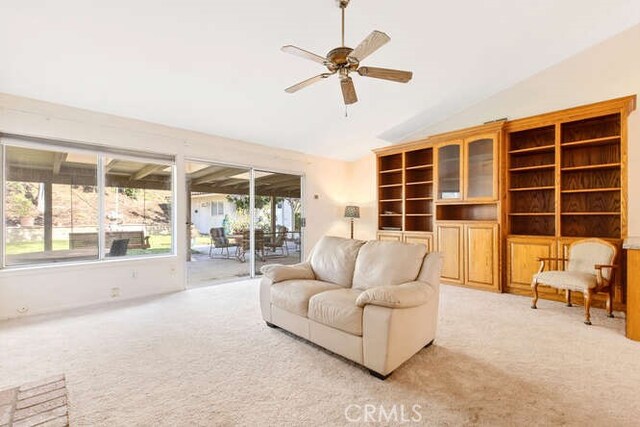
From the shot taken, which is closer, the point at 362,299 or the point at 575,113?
the point at 362,299

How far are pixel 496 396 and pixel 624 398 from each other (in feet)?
2.52

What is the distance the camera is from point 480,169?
4.58m

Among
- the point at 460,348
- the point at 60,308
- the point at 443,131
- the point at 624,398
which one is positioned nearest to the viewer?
the point at 624,398

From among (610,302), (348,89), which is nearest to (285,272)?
(348,89)

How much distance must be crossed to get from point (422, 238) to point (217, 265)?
158 inches

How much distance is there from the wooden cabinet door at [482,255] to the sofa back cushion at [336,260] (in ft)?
7.91

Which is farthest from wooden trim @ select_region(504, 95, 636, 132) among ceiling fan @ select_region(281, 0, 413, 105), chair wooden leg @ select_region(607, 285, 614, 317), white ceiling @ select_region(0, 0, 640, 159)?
ceiling fan @ select_region(281, 0, 413, 105)

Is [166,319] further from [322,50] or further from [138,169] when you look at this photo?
[322,50]

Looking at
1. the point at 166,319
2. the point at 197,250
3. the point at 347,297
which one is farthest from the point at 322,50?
the point at 197,250

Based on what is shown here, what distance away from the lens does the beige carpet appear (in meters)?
1.70

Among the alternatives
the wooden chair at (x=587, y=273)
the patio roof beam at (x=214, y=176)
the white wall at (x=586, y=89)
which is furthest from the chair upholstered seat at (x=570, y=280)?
the patio roof beam at (x=214, y=176)

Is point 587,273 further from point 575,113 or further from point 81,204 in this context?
point 81,204

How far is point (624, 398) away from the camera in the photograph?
1.83m

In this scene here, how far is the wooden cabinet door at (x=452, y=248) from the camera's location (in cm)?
472
